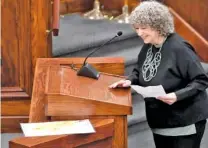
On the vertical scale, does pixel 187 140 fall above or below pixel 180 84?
below

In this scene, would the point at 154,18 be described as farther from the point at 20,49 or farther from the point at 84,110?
the point at 20,49

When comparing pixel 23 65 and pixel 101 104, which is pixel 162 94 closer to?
pixel 101 104

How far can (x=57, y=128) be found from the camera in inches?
96.8

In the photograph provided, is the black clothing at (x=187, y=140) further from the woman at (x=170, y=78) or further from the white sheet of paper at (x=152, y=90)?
the white sheet of paper at (x=152, y=90)

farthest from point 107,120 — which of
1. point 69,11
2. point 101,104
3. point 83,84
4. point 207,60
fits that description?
point 69,11

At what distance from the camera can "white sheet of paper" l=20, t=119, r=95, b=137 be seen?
2432 mm

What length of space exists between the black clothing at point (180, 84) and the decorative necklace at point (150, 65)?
0.8 inches

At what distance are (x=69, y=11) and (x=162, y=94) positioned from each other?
240 cm

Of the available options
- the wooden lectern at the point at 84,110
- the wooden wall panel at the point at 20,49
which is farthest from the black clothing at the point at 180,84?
the wooden wall panel at the point at 20,49

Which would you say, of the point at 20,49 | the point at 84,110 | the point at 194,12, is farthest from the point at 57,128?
the point at 194,12

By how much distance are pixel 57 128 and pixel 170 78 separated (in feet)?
2.08

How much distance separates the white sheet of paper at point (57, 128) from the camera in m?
2.43

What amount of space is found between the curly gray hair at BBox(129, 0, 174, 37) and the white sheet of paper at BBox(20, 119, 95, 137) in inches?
21.6

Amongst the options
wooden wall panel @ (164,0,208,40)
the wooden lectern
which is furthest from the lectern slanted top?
wooden wall panel @ (164,0,208,40)
